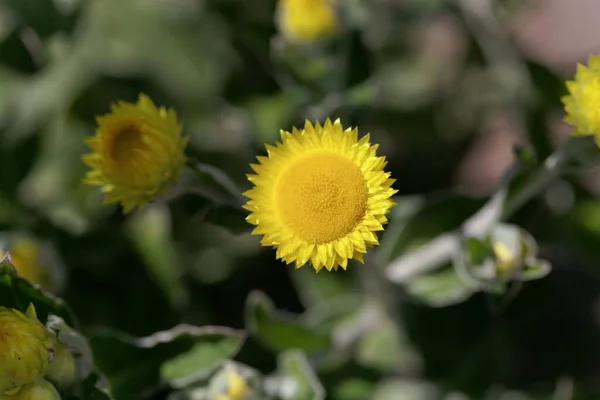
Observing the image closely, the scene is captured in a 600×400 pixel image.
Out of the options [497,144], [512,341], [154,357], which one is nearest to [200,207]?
[154,357]

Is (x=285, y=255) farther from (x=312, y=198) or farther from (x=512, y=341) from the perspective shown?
(x=512, y=341)

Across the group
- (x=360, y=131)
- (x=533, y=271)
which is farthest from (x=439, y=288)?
(x=360, y=131)

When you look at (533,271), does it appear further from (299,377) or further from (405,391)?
(405,391)

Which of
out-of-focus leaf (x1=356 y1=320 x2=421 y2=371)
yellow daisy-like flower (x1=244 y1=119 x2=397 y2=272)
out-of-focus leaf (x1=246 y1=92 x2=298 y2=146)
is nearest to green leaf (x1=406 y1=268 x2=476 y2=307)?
out-of-focus leaf (x1=356 y1=320 x2=421 y2=371)

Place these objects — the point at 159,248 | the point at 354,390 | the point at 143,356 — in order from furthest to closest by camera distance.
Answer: the point at 159,248, the point at 354,390, the point at 143,356

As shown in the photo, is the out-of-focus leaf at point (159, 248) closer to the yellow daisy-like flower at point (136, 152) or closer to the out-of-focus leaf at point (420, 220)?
the out-of-focus leaf at point (420, 220)

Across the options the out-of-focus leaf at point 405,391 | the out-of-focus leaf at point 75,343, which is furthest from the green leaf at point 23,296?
the out-of-focus leaf at point 405,391

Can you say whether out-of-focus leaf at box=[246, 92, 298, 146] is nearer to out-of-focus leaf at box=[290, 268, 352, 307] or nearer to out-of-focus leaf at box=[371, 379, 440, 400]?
out-of-focus leaf at box=[290, 268, 352, 307]
